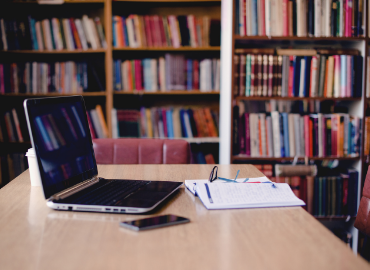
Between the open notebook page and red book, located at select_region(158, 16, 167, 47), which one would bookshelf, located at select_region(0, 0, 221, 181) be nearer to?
red book, located at select_region(158, 16, 167, 47)

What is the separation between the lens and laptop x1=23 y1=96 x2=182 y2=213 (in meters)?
0.91

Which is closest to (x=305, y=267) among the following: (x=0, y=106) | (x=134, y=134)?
(x=134, y=134)

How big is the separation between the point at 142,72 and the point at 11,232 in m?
2.21

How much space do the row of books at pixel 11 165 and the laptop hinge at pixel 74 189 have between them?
2.02 m

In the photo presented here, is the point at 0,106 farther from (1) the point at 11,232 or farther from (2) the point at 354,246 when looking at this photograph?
(2) the point at 354,246

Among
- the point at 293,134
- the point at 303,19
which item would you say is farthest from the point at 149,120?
the point at 303,19

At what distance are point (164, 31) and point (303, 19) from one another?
1023mm

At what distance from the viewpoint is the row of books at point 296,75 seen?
239 cm

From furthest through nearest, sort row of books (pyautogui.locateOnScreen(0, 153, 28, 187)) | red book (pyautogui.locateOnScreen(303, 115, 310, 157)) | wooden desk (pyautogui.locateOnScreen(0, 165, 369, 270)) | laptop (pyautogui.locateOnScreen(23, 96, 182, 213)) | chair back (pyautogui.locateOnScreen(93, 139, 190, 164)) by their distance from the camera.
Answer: row of books (pyautogui.locateOnScreen(0, 153, 28, 187)), red book (pyautogui.locateOnScreen(303, 115, 310, 157)), chair back (pyautogui.locateOnScreen(93, 139, 190, 164)), laptop (pyautogui.locateOnScreen(23, 96, 182, 213)), wooden desk (pyautogui.locateOnScreen(0, 165, 369, 270))

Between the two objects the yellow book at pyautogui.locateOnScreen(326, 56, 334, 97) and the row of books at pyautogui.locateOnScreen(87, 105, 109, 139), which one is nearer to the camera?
the yellow book at pyautogui.locateOnScreen(326, 56, 334, 97)

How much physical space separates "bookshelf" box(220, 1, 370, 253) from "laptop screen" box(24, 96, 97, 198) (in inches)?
53.1

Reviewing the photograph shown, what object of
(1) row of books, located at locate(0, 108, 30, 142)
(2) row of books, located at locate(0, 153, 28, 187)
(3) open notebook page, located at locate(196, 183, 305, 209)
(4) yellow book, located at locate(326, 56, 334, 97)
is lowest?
(2) row of books, located at locate(0, 153, 28, 187)

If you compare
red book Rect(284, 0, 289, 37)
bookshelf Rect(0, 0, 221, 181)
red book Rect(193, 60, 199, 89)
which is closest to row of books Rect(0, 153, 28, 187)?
bookshelf Rect(0, 0, 221, 181)

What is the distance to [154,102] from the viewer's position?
3176mm
